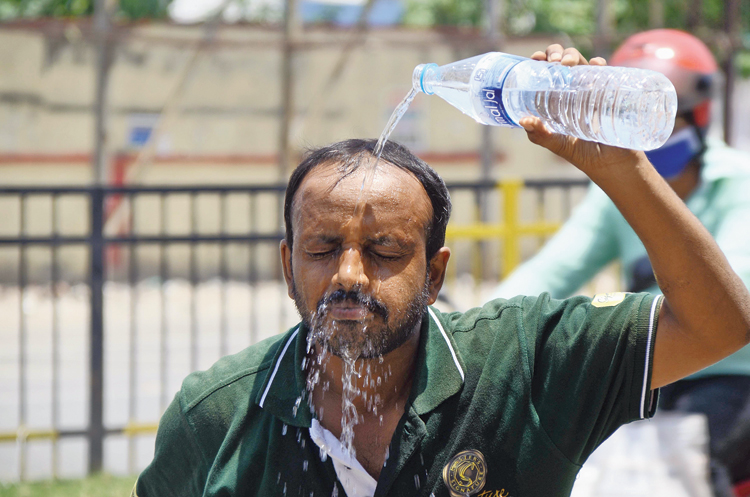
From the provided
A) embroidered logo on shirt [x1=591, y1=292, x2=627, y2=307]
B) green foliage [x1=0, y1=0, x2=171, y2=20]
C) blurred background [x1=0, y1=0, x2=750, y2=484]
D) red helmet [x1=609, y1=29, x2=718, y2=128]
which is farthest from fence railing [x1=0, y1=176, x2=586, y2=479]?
green foliage [x1=0, y1=0, x2=171, y2=20]

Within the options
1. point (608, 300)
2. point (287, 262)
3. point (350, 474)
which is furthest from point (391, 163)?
point (350, 474)

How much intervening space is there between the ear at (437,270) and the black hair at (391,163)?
2 centimetres

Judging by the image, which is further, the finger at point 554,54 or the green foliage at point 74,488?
the green foliage at point 74,488

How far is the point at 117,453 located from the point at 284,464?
175 inches

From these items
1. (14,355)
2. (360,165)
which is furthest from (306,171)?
(14,355)

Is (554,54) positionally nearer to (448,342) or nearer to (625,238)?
(448,342)

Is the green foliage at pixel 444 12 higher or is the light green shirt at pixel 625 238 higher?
the green foliage at pixel 444 12

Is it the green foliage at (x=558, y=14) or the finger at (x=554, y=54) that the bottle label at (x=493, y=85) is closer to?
the finger at (x=554, y=54)

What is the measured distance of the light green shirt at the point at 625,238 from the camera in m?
2.73

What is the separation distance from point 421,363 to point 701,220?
1.39 meters

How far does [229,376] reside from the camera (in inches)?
83.5

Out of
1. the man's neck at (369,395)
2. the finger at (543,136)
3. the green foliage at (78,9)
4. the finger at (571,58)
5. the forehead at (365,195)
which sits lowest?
the man's neck at (369,395)

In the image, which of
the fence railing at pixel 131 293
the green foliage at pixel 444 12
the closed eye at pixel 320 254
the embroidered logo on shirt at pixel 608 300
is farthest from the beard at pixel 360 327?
the green foliage at pixel 444 12

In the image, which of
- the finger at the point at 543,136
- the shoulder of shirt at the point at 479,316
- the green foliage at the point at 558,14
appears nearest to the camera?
the finger at the point at 543,136
